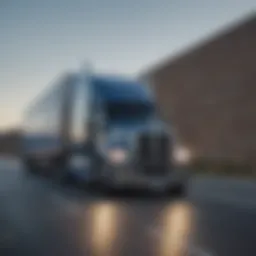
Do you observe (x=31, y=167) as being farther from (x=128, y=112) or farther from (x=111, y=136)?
(x=111, y=136)

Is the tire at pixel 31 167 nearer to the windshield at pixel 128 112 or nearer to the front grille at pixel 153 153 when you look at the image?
the windshield at pixel 128 112

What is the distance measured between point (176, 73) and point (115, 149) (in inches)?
1189

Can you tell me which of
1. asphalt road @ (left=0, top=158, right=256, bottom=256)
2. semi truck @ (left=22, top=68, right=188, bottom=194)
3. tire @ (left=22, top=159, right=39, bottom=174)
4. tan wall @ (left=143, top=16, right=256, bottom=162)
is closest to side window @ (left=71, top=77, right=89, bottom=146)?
semi truck @ (left=22, top=68, right=188, bottom=194)

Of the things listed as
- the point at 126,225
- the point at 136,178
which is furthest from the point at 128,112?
the point at 126,225

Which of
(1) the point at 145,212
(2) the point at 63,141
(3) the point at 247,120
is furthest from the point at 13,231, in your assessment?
(3) the point at 247,120

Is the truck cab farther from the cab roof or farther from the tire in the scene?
the tire

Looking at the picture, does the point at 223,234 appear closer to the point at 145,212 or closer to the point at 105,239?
the point at 105,239

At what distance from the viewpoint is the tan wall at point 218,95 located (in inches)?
1444

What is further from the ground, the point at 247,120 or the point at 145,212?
the point at 247,120

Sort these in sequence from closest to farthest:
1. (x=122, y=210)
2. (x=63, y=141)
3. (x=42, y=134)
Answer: (x=122, y=210) → (x=63, y=141) → (x=42, y=134)

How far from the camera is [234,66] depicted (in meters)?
38.6

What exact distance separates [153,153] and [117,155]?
3.07 ft

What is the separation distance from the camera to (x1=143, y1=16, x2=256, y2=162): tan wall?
36.7 m

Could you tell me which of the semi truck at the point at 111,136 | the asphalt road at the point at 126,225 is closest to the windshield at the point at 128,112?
the semi truck at the point at 111,136
